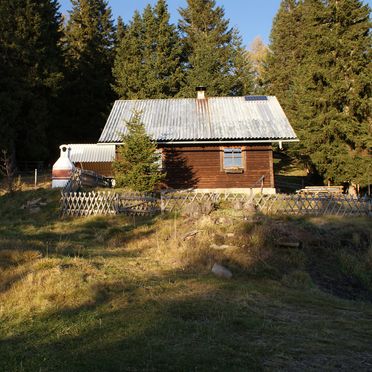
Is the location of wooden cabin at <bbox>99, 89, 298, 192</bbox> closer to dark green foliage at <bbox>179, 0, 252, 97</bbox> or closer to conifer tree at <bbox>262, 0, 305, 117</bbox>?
dark green foliage at <bbox>179, 0, 252, 97</bbox>

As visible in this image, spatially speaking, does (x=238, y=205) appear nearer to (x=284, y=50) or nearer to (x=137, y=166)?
(x=137, y=166)

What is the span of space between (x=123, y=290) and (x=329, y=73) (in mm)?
23301

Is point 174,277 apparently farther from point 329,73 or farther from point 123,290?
point 329,73

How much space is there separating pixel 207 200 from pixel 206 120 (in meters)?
8.86

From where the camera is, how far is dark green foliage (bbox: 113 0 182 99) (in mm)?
37469

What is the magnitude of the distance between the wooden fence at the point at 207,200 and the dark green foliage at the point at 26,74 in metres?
16.5

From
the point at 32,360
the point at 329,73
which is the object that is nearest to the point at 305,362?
the point at 32,360

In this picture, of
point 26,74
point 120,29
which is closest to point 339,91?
point 26,74

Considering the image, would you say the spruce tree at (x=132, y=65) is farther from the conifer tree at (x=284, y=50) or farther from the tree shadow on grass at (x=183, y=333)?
the tree shadow on grass at (x=183, y=333)

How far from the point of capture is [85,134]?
43.7m

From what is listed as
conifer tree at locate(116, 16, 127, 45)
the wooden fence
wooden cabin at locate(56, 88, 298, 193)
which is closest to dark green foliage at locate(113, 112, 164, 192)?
the wooden fence

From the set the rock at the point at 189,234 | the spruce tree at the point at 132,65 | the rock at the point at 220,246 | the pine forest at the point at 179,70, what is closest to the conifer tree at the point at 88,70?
the pine forest at the point at 179,70

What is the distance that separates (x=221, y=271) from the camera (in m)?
8.83

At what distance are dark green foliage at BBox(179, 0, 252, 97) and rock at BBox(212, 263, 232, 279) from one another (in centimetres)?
2908
